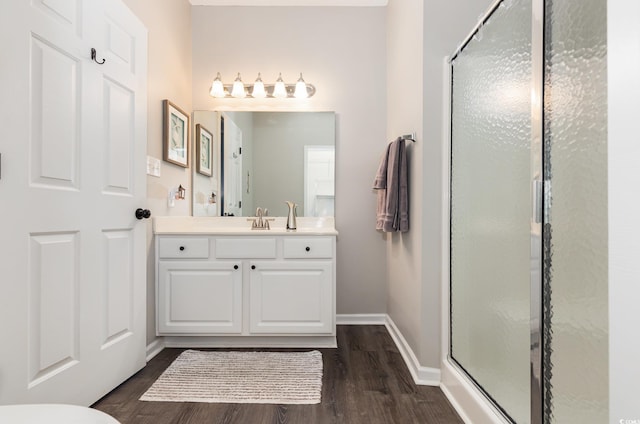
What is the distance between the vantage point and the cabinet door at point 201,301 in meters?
2.31

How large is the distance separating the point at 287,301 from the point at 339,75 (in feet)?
5.85

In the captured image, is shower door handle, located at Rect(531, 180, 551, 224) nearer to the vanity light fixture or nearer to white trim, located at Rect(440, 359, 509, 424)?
white trim, located at Rect(440, 359, 509, 424)

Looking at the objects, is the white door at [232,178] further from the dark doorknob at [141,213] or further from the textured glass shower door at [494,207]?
the textured glass shower door at [494,207]

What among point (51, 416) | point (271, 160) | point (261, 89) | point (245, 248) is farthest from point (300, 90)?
point (51, 416)

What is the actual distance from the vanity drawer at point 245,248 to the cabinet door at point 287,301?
0.06m

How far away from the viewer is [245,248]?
7.66 ft

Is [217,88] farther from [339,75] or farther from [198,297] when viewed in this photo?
[198,297]

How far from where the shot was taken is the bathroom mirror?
2.90m

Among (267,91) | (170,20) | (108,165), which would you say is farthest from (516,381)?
(170,20)

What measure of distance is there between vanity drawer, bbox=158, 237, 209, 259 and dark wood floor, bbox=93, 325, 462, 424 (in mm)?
636

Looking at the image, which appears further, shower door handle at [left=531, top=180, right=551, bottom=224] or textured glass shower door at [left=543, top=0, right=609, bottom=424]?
shower door handle at [left=531, top=180, right=551, bottom=224]

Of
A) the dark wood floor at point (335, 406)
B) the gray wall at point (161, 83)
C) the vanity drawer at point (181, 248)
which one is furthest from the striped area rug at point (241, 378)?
the vanity drawer at point (181, 248)

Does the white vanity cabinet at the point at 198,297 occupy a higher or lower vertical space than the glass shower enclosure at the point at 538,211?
lower

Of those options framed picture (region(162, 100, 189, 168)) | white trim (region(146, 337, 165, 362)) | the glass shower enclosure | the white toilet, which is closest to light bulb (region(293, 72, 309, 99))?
framed picture (region(162, 100, 189, 168))
